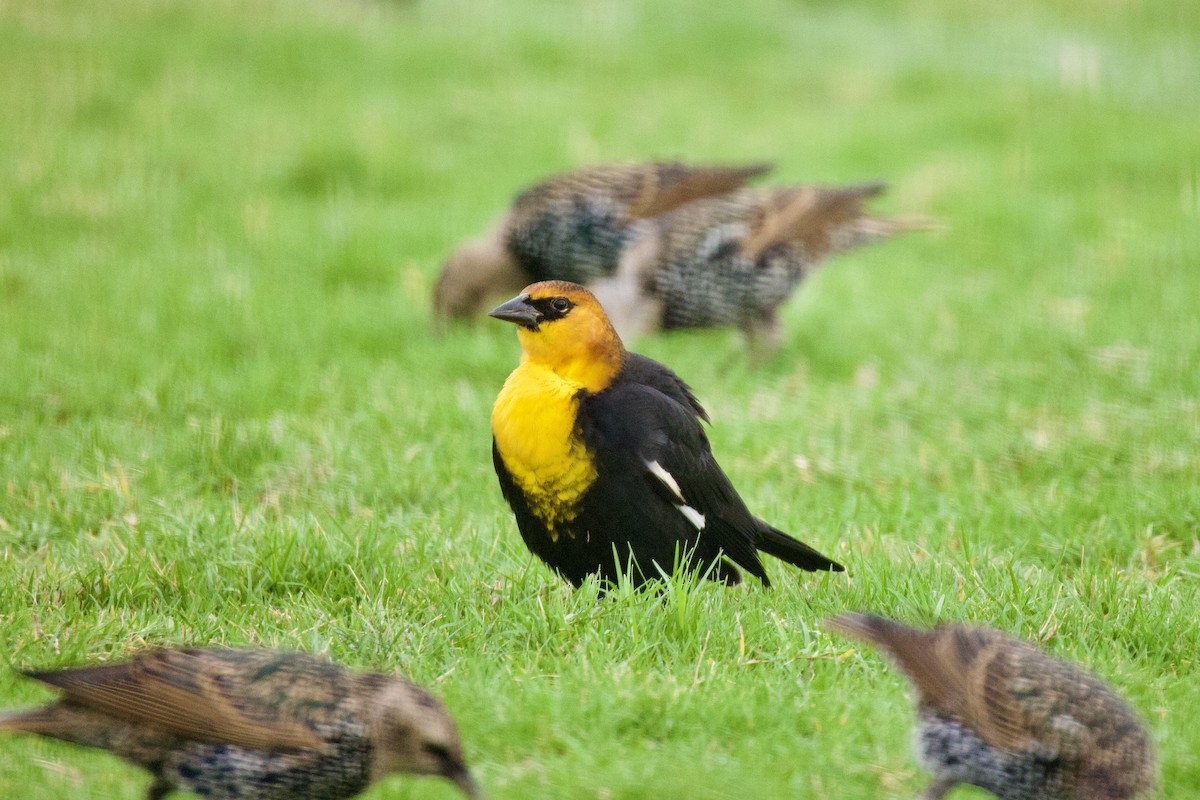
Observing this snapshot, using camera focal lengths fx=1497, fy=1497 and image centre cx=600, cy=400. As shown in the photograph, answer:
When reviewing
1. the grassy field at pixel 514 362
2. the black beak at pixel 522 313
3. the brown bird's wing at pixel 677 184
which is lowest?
the grassy field at pixel 514 362

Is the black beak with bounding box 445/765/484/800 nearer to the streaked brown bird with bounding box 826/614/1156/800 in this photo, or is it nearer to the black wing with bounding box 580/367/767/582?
the streaked brown bird with bounding box 826/614/1156/800

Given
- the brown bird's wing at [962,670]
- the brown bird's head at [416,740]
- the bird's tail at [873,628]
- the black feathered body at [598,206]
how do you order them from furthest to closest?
1. the black feathered body at [598,206]
2. the bird's tail at [873,628]
3. the brown bird's wing at [962,670]
4. the brown bird's head at [416,740]

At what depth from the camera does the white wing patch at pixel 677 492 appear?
4.70 meters

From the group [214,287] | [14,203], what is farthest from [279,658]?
[14,203]

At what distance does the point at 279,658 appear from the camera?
3584 millimetres

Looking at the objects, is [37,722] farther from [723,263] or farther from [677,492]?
[723,263]

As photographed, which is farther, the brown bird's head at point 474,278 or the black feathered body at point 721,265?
the brown bird's head at point 474,278

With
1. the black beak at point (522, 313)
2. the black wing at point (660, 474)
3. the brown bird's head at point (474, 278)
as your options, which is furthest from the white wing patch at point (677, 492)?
the brown bird's head at point (474, 278)

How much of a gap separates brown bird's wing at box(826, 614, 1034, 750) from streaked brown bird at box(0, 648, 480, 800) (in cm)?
110

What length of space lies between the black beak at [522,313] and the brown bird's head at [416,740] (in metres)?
1.68

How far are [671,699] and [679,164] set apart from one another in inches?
210

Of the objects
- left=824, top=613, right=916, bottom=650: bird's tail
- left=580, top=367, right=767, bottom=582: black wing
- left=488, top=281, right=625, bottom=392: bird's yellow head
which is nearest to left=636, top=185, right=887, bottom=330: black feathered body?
left=580, top=367, right=767, bottom=582: black wing

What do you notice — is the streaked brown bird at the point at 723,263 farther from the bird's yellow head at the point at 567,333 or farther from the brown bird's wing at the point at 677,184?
the bird's yellow head at the point at 567,333

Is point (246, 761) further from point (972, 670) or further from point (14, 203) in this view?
point (14, 203)
